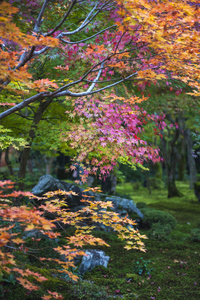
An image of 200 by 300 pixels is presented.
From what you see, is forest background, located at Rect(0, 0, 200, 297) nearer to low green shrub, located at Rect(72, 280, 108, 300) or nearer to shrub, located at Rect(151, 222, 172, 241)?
low green shrub, located at Rect(72, 280, 108, 300)

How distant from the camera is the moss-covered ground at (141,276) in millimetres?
4704

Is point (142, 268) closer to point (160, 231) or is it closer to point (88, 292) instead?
point (88, 292)

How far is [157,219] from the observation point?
10.2 metres

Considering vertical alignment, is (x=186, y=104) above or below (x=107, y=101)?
above

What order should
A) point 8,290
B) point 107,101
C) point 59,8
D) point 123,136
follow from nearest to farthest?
point 8,290 → point 123,136 → point 107,101 → point 59,8

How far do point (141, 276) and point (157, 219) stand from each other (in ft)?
13.6

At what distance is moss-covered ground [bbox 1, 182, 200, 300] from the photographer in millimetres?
4704

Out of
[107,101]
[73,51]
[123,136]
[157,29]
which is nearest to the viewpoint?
[157,29]

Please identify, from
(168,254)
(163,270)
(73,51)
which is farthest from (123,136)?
(168,254)

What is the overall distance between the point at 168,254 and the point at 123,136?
471 cm

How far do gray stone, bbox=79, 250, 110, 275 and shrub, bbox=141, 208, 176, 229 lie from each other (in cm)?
419

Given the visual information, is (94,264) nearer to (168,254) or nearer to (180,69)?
(168,254)

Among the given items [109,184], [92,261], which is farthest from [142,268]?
[109,184]

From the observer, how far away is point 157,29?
3662mm
